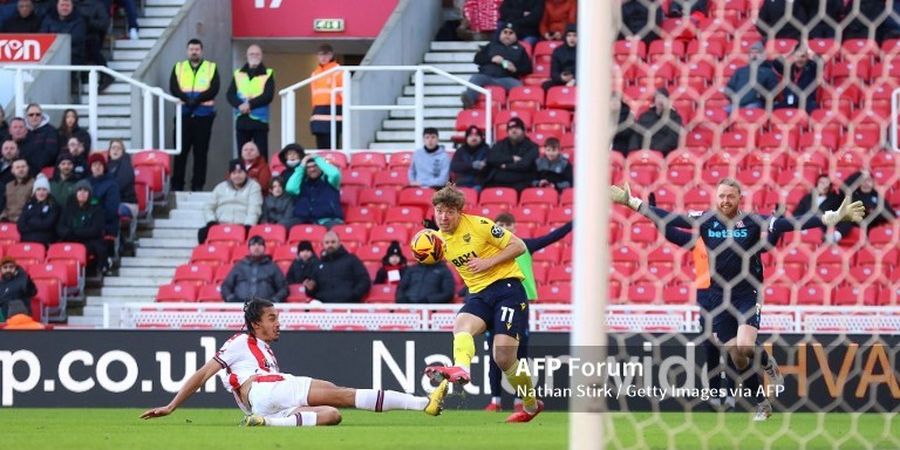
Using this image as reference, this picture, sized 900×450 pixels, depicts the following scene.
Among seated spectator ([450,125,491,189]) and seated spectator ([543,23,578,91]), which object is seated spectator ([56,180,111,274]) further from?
seated spectator ([543,23,578,91])

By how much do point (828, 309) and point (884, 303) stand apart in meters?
1.16

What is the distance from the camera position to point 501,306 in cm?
1050

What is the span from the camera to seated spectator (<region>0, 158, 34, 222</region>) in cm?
1681

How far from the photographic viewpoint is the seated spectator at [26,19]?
19.7 metres

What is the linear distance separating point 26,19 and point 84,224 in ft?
13.9

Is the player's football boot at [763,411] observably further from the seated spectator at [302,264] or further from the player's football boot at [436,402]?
the seated spectator at [302,264]

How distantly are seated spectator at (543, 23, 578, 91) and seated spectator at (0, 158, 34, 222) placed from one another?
5.34 m

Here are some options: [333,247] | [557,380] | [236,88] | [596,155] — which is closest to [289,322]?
[333,247]

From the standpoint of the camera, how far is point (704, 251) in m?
10.8

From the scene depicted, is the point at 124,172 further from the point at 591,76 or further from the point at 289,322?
the point at 591,76

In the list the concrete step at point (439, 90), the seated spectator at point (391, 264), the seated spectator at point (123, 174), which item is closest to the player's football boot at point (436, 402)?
the seated spectator at point (391, 264)

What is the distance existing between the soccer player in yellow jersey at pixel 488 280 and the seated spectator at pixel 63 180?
7131 millimetres

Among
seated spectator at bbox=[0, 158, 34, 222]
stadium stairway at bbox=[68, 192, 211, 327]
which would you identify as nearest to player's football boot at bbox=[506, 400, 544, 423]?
stadium stairway at bbox=[68, 192, 211, 327]

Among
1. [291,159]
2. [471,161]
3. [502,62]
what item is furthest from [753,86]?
[291,159]
